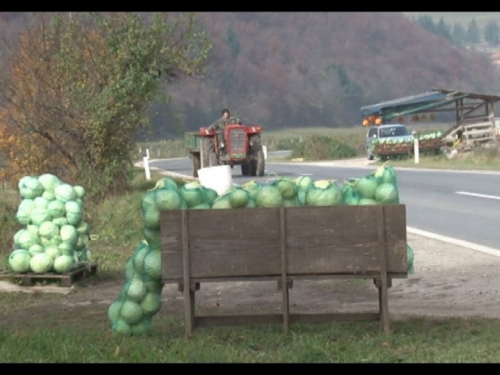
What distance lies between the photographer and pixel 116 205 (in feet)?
69.6

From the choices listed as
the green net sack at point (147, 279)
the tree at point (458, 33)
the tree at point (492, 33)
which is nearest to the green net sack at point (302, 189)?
the green net sack at point (147, 279)

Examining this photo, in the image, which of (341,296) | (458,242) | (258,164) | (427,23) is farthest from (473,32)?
(341,296)

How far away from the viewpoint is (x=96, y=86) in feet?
75.7

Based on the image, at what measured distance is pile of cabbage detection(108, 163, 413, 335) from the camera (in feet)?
28.1

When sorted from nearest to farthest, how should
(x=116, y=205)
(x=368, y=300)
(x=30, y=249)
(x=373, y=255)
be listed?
(x=373, y=255) → (x=368, y=300) → (x=30, y=249) → (x=116, y=205)

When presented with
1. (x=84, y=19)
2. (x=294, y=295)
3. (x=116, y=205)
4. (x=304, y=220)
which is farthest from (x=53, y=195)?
(x=84, y=19)

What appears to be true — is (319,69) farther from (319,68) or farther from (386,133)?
(386,133)

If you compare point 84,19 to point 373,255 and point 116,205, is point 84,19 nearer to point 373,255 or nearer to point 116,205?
point 116,205

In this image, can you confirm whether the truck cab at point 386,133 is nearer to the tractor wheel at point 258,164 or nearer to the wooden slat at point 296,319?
the tractor wheel at point 258,164

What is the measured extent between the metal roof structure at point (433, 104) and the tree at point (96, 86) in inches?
1168

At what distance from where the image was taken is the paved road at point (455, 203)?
17.0 m

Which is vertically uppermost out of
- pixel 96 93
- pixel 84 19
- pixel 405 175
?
pixel 84 19

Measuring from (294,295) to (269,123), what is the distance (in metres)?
83.4

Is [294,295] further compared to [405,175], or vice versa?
[405,175]
